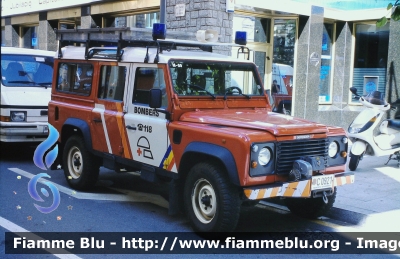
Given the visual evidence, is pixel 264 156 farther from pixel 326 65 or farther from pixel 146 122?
pixel 326 65

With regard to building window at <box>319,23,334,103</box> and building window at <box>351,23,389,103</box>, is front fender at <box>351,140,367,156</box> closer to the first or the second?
building window at <box>351,23,389,103</box>

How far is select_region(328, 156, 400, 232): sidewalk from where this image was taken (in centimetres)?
627

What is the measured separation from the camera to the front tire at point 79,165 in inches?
297

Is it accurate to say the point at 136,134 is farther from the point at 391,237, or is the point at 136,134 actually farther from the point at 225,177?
Answer: the point at 391,237

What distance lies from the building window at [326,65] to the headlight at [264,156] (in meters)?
9.39

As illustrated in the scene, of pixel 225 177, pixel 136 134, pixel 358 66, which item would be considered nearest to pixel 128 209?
pixel 136 134

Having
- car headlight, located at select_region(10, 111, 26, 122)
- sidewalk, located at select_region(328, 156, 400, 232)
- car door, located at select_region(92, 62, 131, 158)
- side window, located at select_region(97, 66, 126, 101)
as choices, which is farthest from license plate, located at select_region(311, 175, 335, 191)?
car headlight, located at select_region(10, 111, 26, 122)

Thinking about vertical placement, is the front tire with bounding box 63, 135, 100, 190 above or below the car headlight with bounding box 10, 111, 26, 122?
below

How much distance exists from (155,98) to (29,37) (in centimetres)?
1570

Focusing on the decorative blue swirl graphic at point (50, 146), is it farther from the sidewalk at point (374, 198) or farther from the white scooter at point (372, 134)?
the white scooter at point (372, 134)

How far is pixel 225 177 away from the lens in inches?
212

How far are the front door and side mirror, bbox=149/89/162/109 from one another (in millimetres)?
223

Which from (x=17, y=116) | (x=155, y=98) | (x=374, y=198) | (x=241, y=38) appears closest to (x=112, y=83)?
(x=155, y=98)

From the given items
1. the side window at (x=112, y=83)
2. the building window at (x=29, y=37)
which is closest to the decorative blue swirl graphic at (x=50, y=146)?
the side window at (x=112, y=83)
